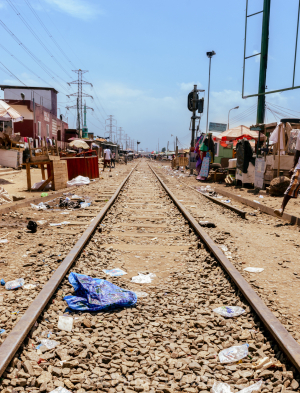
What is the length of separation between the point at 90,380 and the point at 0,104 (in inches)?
540

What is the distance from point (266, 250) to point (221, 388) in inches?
136

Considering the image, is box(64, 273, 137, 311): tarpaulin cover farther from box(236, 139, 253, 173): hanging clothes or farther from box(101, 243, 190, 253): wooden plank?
box(236, 139, 253, 173): hanging clothes

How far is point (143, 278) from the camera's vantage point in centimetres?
394

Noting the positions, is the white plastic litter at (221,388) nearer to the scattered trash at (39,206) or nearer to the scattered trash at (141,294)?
the scattered trash at (141,294)

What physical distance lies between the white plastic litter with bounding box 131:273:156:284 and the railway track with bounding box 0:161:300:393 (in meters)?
0.06

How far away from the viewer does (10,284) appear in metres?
3.61

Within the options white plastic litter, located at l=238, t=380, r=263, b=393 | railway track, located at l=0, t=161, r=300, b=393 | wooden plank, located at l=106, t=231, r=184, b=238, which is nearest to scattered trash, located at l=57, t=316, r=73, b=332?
railway track, located at l=0, t=161, r=300, b=393

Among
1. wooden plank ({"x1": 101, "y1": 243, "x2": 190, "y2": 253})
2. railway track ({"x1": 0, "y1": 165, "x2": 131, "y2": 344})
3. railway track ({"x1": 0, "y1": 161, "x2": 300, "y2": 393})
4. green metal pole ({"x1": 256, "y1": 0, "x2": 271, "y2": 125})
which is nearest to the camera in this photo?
railway track ({"x1": 0, "y1": 161, "x2": 300, "y2": 393})

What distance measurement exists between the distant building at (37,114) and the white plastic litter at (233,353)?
92.3ft

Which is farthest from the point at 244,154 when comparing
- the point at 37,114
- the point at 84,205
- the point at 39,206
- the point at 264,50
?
the point at 37,114

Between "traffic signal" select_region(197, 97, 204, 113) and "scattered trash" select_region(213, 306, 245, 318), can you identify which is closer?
"scattered trash" select_region(213, 306, 245, 318)

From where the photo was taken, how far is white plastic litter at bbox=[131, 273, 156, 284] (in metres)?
3.85

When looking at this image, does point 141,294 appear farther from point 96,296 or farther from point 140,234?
point 140,234

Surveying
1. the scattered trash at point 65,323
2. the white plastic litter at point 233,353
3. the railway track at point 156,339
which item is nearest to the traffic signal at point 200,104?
the railway track at point 156,339
